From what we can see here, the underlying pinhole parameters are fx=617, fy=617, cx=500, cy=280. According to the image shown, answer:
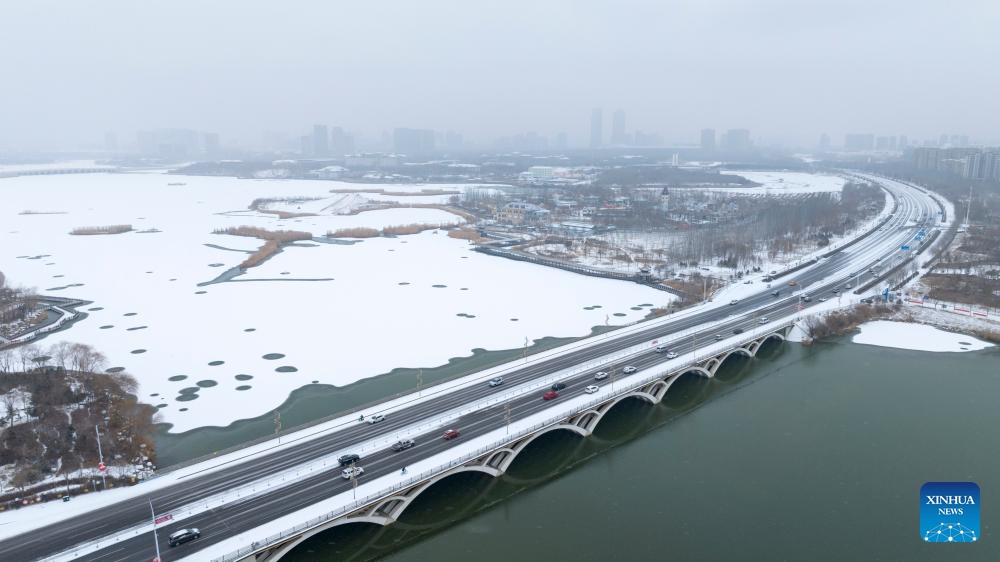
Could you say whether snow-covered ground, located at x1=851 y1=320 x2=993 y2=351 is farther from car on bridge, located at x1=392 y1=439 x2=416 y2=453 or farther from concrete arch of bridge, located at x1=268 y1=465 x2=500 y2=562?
car on bridge, located at x1=392 y1=439 x2=416 y2=453

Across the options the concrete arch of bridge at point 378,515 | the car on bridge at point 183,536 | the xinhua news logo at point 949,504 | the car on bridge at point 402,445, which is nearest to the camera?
the xinhua news logo at point 949,504

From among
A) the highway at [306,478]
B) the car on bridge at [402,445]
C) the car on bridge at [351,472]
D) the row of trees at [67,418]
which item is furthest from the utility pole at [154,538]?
the car on bridge at [402,445]

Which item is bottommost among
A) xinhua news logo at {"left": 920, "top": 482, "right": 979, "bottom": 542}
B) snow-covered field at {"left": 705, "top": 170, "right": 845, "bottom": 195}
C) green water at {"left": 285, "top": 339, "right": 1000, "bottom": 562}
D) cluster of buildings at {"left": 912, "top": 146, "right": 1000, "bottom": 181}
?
green water at {"left": 285, "top": 339, "right": 1000, "bottom": 562}

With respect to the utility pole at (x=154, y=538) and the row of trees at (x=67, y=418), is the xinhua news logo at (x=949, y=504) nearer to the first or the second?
the utility pole at (x=154, y=538)

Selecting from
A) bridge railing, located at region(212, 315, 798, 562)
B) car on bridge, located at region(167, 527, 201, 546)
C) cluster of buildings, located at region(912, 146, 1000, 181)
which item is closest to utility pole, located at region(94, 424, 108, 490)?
car on bridge, located at region(167, 527, 201, 546)

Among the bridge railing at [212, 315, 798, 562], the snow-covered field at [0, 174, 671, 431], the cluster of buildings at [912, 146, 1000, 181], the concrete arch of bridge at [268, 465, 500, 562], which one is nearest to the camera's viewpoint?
the bridge railing at [212, 315, 798, 562]

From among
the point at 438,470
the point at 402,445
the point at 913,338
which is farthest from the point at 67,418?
the point at 913,338
